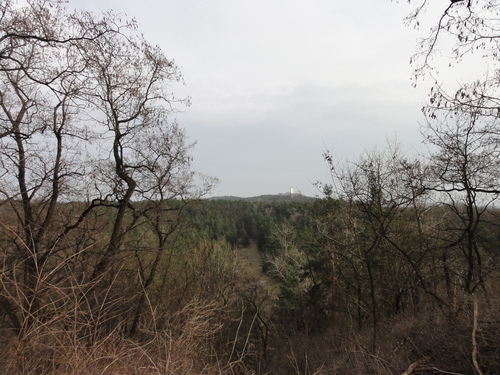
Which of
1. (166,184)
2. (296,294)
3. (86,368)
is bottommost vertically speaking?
(296,294)

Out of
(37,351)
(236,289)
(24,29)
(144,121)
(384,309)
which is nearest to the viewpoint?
(37,351)

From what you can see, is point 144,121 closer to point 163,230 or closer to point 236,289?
point 163,230

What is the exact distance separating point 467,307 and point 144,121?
10.2 metres

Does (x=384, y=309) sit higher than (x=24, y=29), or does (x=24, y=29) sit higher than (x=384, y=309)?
(x=24, y=29)

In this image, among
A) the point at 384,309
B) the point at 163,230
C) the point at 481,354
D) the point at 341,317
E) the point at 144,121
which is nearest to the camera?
the point at 481,354

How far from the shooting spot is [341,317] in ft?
50.7

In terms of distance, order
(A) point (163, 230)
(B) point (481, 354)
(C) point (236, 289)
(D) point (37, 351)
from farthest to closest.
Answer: (C) point (236, 289) → (A) point (163, 230) → (B) point (481, 354) → (D) point (37, 351)

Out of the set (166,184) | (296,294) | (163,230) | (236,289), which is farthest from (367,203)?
(296,294)

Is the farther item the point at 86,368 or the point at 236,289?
the point at 236,289

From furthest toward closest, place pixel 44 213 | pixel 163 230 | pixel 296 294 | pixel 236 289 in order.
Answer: pixel 296 294 → pixel 236 289 → pixel 163 230 → pixel 44 213

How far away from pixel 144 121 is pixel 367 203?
785 cm

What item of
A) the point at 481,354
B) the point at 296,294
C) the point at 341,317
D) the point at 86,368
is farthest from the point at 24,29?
the point at 296,294

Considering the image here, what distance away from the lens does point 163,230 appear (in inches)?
550

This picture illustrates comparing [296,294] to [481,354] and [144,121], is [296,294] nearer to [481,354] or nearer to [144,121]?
[144,121]
